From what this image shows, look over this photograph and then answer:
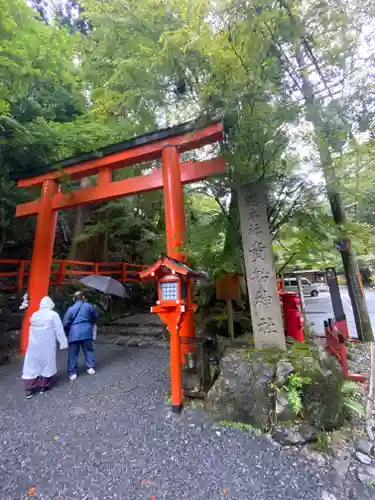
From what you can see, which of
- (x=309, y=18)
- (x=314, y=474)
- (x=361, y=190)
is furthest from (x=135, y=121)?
(x=314, y=474)

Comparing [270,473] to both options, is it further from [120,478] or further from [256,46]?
[256,46]

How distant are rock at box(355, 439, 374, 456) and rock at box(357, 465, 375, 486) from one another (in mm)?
200

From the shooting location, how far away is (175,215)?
4836 mm

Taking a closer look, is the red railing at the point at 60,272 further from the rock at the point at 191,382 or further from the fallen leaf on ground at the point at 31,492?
the fallen leaf on ground at the point at 31,492

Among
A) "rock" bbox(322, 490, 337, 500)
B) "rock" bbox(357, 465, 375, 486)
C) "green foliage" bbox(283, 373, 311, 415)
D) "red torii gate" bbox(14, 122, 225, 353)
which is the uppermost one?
"red torii gate" bbox(14, 122, 225, 353)

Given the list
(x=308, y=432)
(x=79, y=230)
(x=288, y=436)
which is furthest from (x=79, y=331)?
(x=79, y=230)

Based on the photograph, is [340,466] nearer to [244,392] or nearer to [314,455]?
[314,455]

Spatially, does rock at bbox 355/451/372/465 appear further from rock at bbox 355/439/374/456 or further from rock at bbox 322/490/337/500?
rock at bbox 322/490/337/500

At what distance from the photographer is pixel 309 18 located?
3316 mm

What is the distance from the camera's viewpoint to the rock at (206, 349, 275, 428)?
3.17 m

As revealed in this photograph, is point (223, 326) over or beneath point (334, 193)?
beneath

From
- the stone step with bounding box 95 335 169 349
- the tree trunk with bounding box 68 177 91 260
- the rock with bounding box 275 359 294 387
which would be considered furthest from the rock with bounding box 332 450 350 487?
the tree trunk with bounding box 68 177 91 260

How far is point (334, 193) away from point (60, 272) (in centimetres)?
794

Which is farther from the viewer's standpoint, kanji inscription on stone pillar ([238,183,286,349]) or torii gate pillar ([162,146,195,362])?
torii gate pillar ([162,146,195,362])
